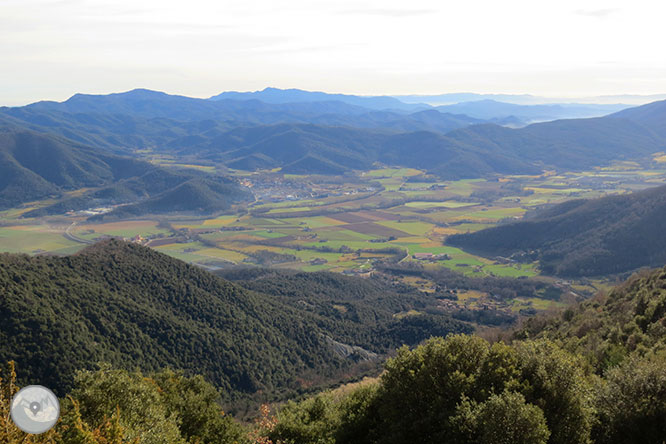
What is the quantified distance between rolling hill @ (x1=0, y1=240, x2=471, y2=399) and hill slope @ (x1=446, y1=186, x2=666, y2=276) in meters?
54.3

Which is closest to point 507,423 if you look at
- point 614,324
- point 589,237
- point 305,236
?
point 614,324

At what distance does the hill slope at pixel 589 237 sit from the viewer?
11925cm

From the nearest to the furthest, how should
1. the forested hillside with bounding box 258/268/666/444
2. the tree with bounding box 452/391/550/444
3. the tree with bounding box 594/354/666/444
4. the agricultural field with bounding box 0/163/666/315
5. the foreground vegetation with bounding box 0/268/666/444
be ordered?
the tree with bounding box 452/391/550/444
the foreground vegetation with bounding box 0/268/666/444
the forested hillside with bounding box 258/268/666/444
the tree with bounding box 594/354/666/444
the agricultural field with bounding box 0/163/666/315

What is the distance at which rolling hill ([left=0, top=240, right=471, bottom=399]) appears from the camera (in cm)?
5119

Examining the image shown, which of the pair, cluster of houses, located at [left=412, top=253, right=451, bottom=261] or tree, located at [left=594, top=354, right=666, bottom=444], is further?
cluster of houses, located at [left=412, top=253, right=451, bottom=261]

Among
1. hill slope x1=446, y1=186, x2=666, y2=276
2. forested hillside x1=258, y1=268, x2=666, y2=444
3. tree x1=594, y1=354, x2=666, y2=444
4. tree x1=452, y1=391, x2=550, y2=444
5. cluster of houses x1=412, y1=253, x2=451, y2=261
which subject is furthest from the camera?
cluster of houses x1=412, y1=253, x2=451, y2=261

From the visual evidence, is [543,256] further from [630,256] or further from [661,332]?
[661,332]

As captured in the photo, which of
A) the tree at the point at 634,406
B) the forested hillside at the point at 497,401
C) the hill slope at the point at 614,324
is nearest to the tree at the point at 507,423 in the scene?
the forested hillside at the point at 497,401

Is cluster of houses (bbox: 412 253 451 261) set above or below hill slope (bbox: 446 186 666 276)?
below

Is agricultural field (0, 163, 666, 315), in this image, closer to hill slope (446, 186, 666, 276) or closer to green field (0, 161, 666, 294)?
green field (0, 161, 666, 294)

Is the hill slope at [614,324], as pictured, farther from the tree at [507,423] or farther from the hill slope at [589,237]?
the hill slope at [589,237]

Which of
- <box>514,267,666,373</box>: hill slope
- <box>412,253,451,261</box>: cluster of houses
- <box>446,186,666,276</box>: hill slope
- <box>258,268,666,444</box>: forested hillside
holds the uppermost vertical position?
<box>258,268,666,444</box>: forested hillside

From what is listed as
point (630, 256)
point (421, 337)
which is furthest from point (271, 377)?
point (630, 256)

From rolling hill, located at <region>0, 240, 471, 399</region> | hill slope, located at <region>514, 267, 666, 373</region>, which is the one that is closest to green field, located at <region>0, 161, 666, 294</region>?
rolling hill, located at <region>0, 240, 471, 399</region>
